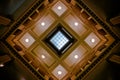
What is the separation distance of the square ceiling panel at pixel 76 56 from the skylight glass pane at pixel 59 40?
86 cm

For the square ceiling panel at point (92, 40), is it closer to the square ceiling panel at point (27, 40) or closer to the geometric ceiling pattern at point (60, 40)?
the geometric ceiling pattern at point (60, 40)

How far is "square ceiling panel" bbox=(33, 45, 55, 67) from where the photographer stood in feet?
65.5

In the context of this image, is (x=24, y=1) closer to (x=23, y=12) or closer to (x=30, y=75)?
(x=23, y=12)

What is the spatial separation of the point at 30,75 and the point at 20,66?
0.83m

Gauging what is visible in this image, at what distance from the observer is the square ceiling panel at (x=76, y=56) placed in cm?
1995

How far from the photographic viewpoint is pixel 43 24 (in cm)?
1994

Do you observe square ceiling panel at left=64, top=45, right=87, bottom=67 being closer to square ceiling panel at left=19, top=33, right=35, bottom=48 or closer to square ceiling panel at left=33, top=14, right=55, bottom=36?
square ceiling panel at left=33, top=14, right=55, bottom=36

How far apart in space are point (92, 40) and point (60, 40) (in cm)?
205

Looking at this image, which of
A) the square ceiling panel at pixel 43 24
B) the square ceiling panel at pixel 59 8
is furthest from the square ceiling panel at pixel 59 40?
the square ceiling panel at pixel 59 8

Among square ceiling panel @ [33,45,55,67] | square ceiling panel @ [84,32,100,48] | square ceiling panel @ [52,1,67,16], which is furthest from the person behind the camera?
square ceiling panel @ [33,45,55,67]

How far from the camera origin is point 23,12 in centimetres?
1870

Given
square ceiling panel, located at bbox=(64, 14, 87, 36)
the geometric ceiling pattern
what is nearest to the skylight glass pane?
the geometric ceiling pattern

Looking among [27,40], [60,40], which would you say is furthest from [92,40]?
[27,40]

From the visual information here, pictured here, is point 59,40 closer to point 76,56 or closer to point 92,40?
point 76,56
